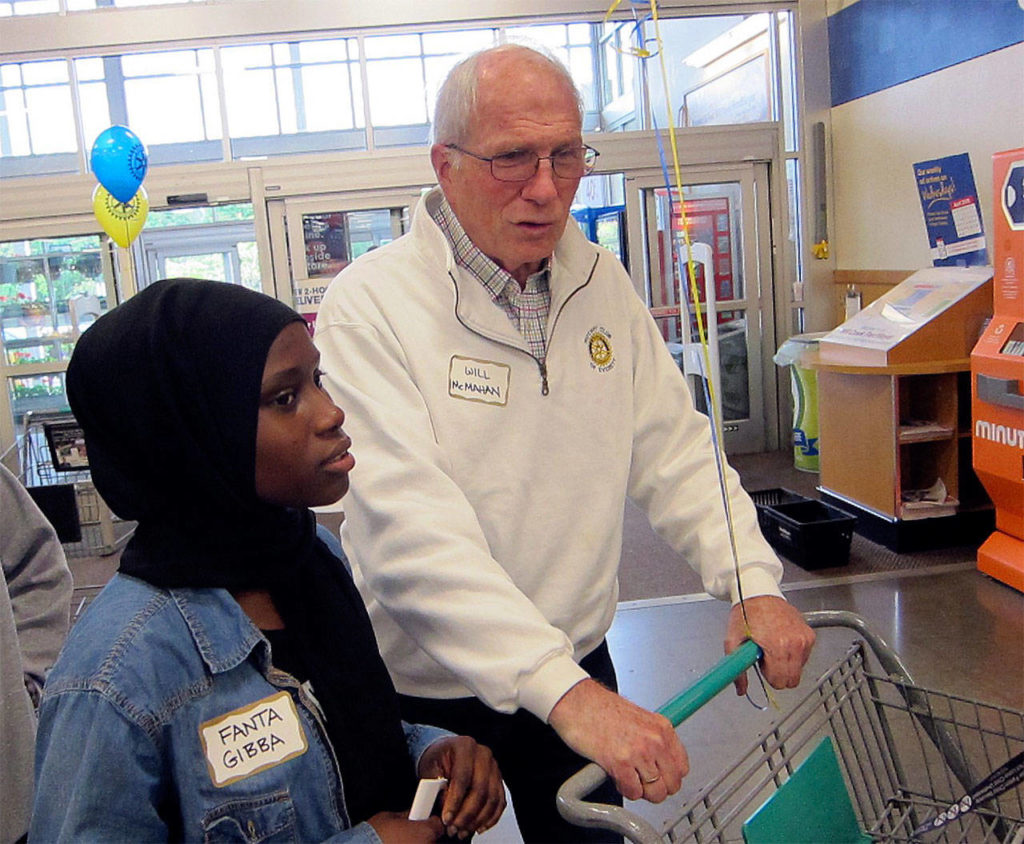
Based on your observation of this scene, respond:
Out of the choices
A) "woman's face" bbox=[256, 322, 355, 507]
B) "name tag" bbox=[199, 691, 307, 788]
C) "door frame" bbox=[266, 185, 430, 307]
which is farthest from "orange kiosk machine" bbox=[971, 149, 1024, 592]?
"door frame" bbox=[266, 185, 430, 307]

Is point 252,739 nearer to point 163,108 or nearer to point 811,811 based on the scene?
point 811,811

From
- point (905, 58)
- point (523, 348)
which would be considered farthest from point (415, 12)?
point (523, 348)

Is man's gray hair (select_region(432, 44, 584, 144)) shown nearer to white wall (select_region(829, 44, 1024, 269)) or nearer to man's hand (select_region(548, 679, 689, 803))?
man's hand (select_region(548, 679, 689, 803))

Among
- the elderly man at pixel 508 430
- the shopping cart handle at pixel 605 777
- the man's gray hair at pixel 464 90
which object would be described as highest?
the man's gray hair at pixel 464 90

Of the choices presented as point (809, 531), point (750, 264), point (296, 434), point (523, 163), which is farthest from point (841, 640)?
point (750, 264)

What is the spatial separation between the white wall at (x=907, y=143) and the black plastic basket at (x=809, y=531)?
1800 millimetres

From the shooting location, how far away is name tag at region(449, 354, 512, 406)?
55.1 inches

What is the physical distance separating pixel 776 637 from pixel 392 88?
6539 millimetres

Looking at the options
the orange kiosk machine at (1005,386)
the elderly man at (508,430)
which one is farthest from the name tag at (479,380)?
the orange kiosk machine at (1005,386)

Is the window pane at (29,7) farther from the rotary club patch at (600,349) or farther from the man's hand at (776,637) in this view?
the man's hand at (776,637)

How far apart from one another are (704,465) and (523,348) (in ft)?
1.18

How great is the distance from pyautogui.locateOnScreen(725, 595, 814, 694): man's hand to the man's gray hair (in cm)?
75

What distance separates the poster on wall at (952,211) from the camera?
17.3ft

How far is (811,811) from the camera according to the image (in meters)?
1.14
